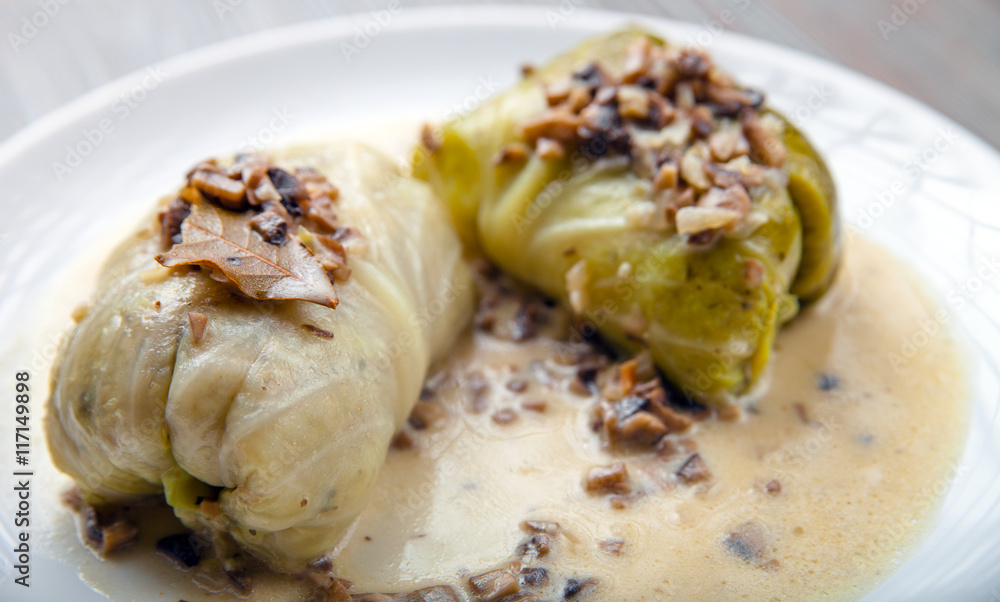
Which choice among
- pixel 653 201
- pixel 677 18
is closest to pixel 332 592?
pixel 653 201

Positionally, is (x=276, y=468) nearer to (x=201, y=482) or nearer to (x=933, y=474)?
(x=201, y=482)

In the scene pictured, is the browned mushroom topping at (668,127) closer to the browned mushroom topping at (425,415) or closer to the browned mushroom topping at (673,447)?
the browned mushroom topping at (673,447)

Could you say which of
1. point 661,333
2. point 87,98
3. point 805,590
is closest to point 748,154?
point 661,333

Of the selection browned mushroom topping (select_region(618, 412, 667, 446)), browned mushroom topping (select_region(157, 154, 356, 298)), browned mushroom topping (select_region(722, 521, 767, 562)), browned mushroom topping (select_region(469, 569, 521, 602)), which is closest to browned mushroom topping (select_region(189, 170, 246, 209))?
browned mushroom topping (select_region(157, 154, 356, 298))

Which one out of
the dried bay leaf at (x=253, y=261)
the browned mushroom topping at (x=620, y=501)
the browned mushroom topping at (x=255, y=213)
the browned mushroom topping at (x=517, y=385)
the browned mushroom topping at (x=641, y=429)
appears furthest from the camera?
the browned mushroom topping at (x=517, y=385)

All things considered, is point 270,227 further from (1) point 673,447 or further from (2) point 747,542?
(2) point 747,542

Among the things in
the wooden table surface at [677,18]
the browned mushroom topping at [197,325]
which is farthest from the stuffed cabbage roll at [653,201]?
the wooden table surface at [677,18]
